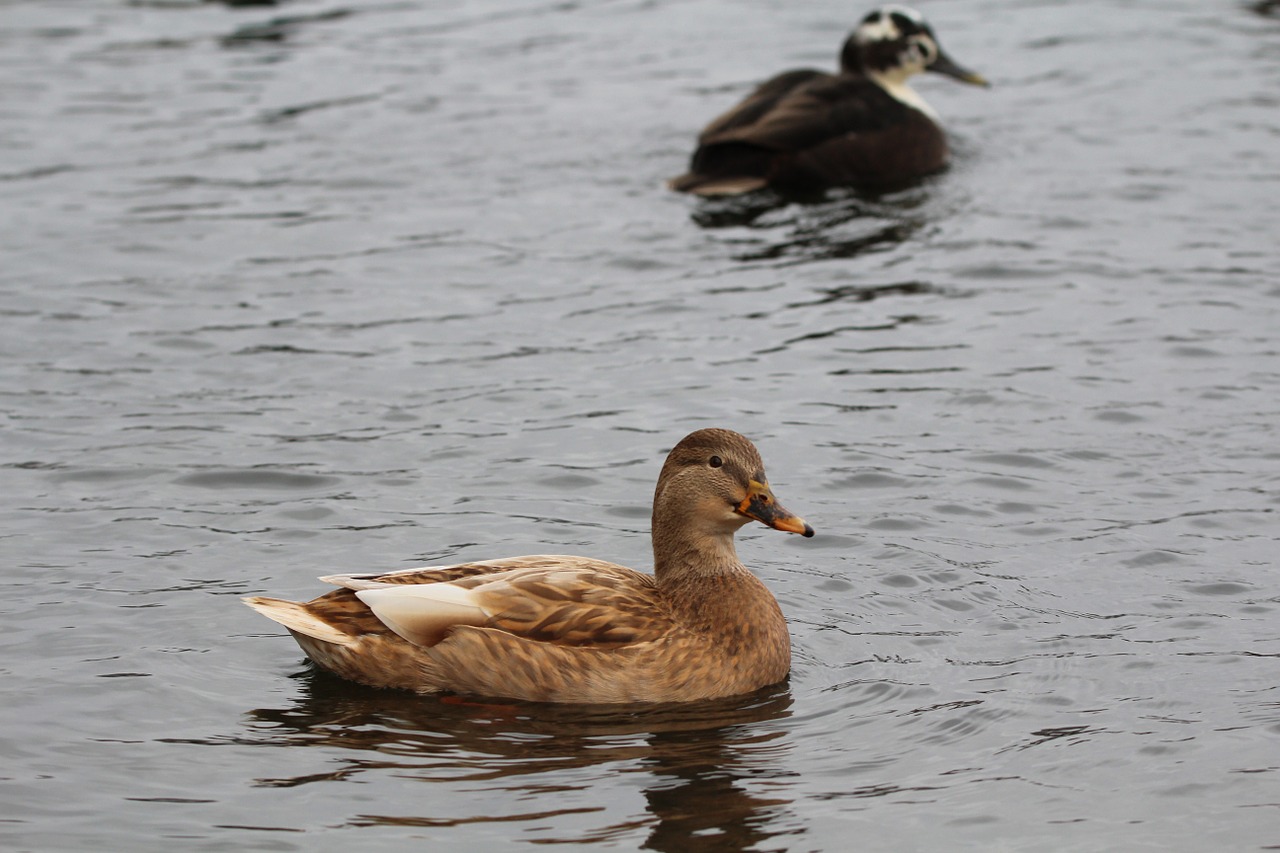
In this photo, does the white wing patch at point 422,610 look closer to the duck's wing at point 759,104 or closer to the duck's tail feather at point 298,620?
the duck's tail feather at point 298,620

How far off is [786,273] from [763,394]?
241 centimetres

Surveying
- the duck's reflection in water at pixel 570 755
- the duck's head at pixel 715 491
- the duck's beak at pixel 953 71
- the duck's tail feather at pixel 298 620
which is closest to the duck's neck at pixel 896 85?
the duck's beak at pixel 953 71

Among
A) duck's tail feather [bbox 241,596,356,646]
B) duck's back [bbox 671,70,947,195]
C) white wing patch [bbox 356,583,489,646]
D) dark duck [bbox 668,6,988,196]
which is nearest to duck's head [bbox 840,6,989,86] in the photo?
dark duck [bbox 668,6,988,196]

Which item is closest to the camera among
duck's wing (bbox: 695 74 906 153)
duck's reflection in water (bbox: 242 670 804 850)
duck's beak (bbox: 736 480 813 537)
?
duck's reflection in water (bbox: 242 670 804 850)

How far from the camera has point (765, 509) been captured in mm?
7504

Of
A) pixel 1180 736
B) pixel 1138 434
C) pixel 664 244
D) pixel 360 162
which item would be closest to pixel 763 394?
pixel 1138 434

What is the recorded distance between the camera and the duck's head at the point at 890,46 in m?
16.2

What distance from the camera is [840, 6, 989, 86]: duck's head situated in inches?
637

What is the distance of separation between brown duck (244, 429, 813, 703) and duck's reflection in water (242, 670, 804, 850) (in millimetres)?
93

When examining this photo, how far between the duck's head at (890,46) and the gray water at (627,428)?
0.75 m

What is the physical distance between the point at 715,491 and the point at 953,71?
9986 millimetres

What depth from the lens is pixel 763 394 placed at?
10844 millimetres

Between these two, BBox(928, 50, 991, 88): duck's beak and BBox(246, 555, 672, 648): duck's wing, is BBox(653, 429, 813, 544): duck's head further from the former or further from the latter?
BBox(928, 50, 991, 88): duck's beak

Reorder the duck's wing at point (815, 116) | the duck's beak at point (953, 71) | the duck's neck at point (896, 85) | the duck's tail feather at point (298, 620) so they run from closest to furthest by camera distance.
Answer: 1. the duck's tail feather at point (298, 620)
2. the duck's wing at point (815, 116)
3. the duck's neck at point (896, 85)
4. the duck's beak at point (953, 71)
